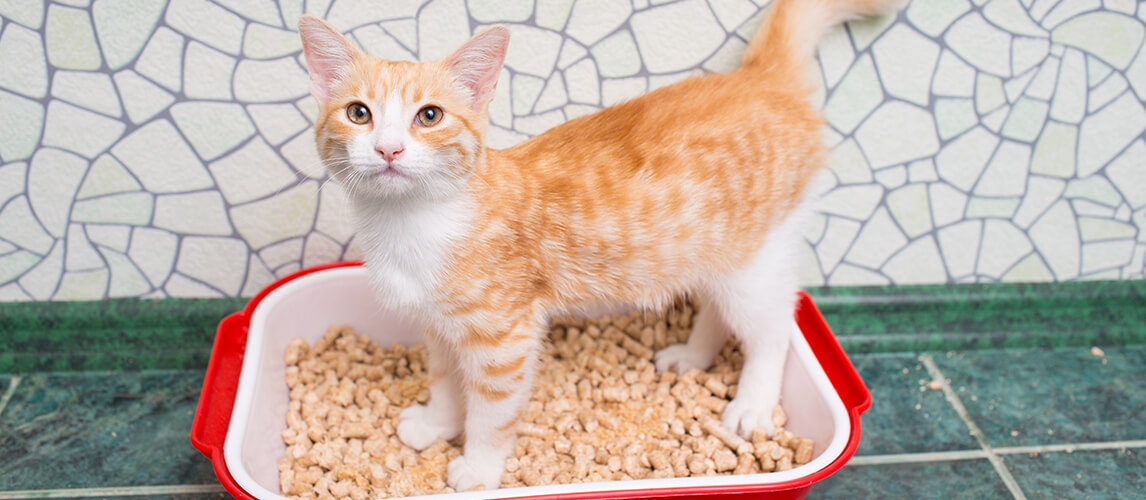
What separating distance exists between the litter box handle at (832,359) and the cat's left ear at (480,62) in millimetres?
672

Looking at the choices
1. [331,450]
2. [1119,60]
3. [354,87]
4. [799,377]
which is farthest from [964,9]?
[331,450]

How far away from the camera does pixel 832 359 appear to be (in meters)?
1.22

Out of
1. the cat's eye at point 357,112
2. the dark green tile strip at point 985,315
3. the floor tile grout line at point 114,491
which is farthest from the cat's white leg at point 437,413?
the dark green tile strip at point 985,315

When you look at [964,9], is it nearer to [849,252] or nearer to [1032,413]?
[849,252]

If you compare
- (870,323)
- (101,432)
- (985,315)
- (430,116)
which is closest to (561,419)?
(430,116)

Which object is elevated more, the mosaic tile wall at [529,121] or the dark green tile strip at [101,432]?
the mosaic tile wall at [529,121]

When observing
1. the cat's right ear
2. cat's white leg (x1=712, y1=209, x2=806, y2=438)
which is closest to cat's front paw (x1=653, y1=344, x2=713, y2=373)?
cat's white leg (x1=712, y1=209, x2=806, y2=438)

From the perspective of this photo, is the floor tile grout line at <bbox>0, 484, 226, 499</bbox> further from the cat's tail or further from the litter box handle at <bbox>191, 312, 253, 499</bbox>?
the cat's tail

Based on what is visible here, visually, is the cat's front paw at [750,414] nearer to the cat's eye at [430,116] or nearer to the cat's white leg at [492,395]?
the cat's white leg at [492,395]

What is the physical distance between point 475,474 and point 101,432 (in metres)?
0.72

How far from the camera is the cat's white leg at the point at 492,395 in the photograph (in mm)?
1028

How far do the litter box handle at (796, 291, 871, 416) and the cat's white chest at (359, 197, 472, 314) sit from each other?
62 cm

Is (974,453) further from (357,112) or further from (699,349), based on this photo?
(357,112)

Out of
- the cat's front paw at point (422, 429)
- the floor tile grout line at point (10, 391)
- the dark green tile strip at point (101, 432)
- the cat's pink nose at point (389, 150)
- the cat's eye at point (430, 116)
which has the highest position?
the cat's eye at point (430, 116)
